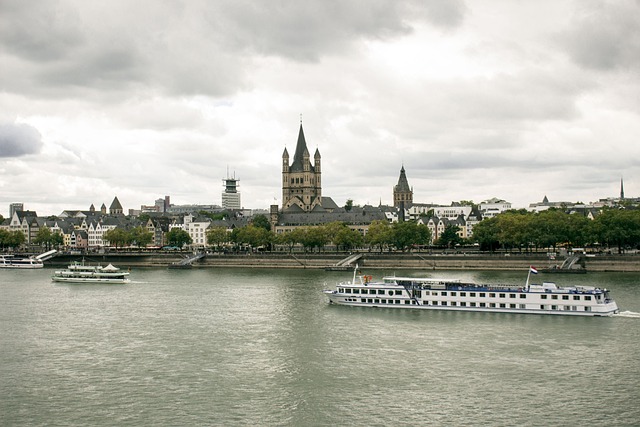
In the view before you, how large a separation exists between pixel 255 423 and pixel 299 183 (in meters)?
154

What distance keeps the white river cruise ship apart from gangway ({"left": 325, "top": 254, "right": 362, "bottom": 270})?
39.2 meters

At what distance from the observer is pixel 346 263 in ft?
346

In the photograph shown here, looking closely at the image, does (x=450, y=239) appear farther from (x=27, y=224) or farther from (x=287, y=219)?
(x=27, y=224)

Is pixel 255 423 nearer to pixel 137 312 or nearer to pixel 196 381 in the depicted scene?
pixel 196 381

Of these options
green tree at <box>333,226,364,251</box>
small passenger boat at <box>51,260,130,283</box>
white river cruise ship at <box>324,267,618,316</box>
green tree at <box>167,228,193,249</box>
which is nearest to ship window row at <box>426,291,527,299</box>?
→ white river cruise ship at <box>324,267,618,316</box>

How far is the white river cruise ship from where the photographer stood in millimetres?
54531

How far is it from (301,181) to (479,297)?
417 feet

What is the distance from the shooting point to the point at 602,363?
3866cm

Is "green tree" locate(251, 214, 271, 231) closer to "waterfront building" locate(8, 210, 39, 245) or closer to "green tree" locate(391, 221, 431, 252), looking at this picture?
"green tree" locate(391, 221, 431, 252)

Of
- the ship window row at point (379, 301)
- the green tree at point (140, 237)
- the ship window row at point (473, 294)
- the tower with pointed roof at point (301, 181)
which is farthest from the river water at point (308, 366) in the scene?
the tower with pointed roof at point (301, 181)

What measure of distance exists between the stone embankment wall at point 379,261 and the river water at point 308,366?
99.5ft

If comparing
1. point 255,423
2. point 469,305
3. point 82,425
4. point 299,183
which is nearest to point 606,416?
point 255,423

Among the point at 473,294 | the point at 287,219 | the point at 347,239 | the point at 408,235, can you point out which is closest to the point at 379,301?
the point at 473,294

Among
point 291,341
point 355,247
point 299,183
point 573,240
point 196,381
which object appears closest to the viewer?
point 196,381
